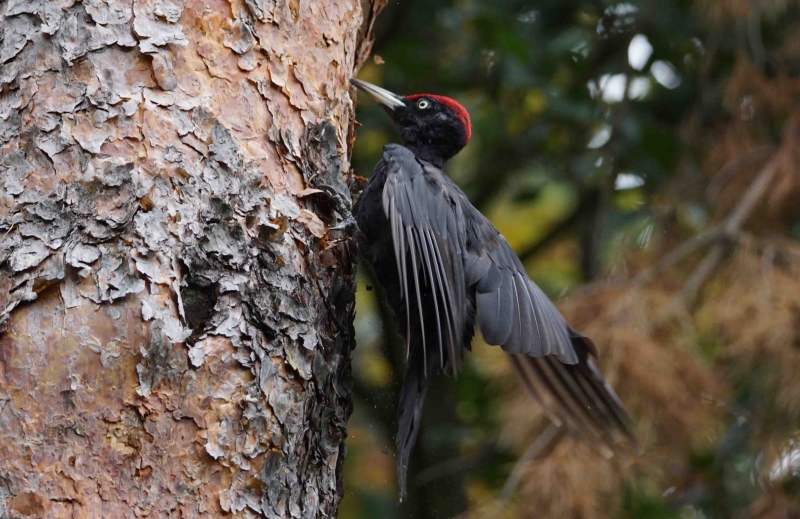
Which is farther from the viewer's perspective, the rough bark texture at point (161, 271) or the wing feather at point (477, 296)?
the wing feather at point (477, 296)

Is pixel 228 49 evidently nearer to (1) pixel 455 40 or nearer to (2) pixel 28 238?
(2) pixel 28 238

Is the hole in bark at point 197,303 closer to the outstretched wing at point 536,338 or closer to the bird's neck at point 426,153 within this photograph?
the outstretched wing at point 536,338

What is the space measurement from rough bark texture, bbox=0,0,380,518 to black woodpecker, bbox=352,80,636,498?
408mm

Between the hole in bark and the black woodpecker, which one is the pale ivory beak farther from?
the hole in bark

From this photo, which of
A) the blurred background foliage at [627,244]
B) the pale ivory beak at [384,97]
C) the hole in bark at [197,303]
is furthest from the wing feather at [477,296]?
the hole in bark at [197,303]

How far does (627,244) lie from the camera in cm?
457

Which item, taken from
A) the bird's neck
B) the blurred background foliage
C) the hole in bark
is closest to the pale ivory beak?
the bird's neck

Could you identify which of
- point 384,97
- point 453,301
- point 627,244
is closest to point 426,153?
point 384,97

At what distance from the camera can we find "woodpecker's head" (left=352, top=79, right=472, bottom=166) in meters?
3.65

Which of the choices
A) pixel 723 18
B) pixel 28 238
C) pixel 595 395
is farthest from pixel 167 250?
pixel 723 18

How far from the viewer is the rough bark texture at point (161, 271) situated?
75.2 inches

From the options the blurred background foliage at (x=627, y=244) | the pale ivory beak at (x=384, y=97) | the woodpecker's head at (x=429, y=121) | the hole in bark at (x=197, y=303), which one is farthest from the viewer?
the blurred background foliage at (x=627, y=244)

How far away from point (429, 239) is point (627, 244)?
208cm

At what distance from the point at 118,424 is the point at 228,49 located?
103cm
